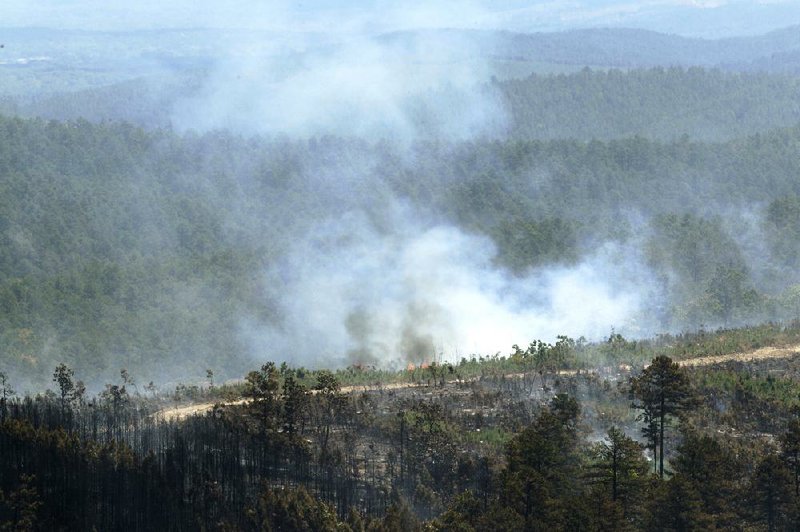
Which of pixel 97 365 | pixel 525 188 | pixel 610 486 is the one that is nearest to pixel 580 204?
pixel 525 188

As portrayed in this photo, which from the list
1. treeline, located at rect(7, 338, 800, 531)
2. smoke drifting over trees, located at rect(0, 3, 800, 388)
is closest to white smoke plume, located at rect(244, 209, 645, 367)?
smoke drifting over trees, located at rect(0, 3, 800, 388)

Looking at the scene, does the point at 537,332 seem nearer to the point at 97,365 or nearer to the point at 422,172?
the point at 97,365

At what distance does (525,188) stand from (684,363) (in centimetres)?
8834

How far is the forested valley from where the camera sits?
4481 cm

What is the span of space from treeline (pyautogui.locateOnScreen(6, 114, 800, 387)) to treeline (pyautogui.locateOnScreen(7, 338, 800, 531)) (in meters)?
37.6

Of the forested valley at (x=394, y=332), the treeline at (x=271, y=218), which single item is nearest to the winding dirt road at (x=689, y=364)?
the forested valley at (x=394, y=332)

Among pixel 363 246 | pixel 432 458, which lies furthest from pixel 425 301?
pixel 432 458

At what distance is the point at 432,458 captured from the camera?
48.8 metres

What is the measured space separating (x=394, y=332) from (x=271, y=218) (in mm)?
49869

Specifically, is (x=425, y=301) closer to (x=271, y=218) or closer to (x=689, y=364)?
(x=689, y=364)

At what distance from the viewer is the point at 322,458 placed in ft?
159

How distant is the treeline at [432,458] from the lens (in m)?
41.3

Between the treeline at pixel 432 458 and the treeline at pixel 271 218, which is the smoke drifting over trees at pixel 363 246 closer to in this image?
the treeline at pixel 271 218

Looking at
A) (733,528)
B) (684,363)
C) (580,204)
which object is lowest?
(733,528)
